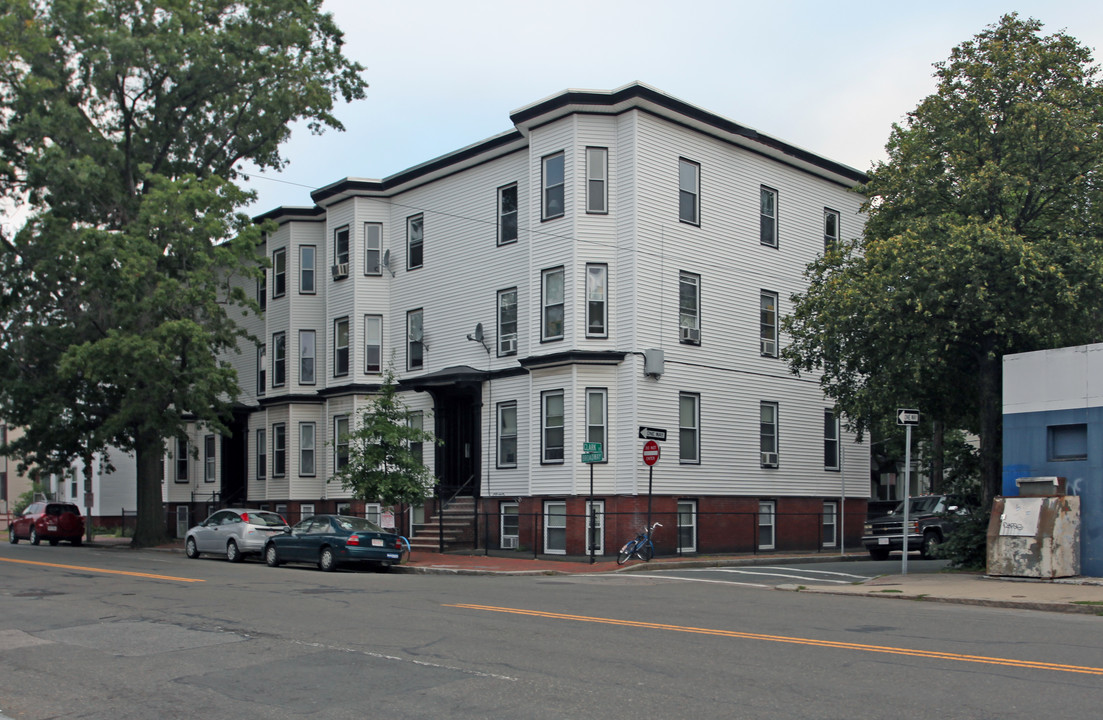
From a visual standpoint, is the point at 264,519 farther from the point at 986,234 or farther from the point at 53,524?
the point at 986,234

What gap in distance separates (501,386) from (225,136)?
13.8 m

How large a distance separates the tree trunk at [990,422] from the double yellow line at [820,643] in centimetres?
1210

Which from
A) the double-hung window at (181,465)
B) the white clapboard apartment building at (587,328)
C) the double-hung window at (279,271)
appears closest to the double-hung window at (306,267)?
the white clapboard apartment building at (587,328)

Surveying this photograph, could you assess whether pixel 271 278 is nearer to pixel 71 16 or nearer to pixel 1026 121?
pixel 71 16

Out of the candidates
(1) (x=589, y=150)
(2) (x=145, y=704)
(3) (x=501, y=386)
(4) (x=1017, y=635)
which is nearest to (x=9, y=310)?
(3) (x=501, y=386)

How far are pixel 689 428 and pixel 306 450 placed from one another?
15.3 meters

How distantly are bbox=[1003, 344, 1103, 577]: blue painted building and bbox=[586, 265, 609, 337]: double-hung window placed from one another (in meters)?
10.5

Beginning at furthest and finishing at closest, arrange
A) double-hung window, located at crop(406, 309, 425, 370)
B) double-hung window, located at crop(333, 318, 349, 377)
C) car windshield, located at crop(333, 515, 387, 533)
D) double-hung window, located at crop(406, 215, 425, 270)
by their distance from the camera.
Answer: double-hung window, located at crop(333, 318, 349, 377), double-hung window, located at crop(406, 215, 425, 270), double-hung window, located at crop(406, 309, 425, 370), car windshield, located at crop(333, 515, 387, 533)

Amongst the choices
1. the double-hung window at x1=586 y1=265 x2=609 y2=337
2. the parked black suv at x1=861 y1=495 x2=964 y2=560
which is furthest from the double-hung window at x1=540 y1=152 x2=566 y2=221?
the parked black suv at x1=861 y1=495 x2=964 y2=560

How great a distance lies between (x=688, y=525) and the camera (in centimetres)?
2827

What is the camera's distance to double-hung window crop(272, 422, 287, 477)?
38.1 meters

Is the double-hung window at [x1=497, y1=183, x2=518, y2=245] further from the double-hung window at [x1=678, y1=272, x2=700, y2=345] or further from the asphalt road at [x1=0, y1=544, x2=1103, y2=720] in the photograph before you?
the asphalt road at [x1=0, y1=544, x2=1103, y2=720]

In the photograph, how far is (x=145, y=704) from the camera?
881cm

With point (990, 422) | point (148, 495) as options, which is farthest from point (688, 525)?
point (148, 495)
